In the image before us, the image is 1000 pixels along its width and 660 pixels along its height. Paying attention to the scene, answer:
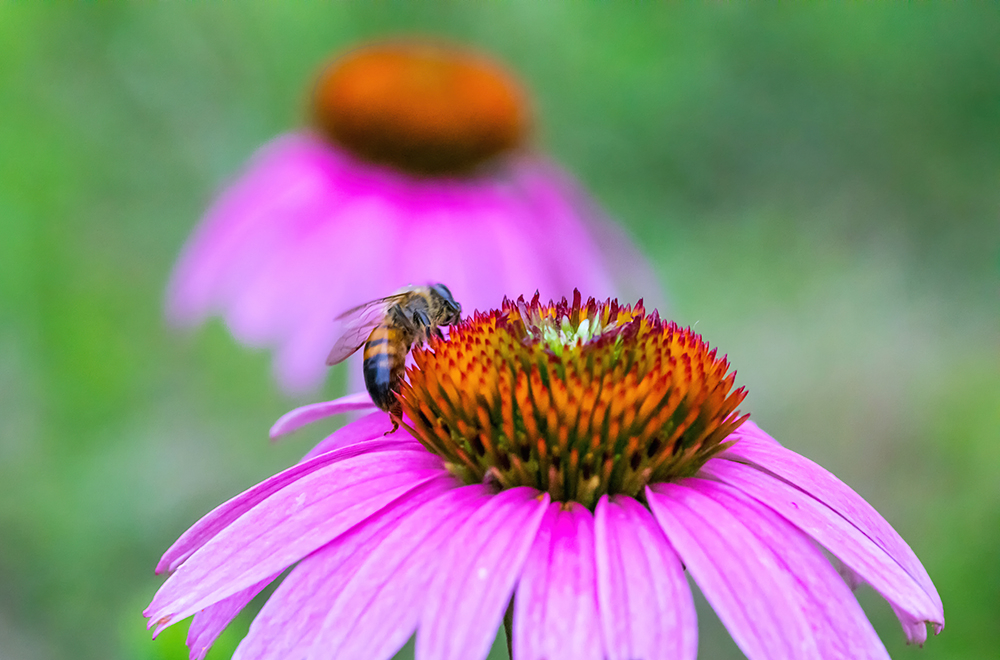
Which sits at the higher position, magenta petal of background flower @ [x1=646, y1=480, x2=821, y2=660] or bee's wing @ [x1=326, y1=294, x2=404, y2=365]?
bee's wing @ [x1=326, y1=294, x2=404, y2=365]

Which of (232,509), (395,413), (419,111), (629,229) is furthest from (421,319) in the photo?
(629,229)

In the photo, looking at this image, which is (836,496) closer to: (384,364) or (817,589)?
(817,589)

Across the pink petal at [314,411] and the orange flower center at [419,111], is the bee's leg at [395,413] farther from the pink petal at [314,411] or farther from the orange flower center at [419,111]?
the orange flower center at [419,111]

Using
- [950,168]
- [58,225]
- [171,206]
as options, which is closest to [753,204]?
[950,168]

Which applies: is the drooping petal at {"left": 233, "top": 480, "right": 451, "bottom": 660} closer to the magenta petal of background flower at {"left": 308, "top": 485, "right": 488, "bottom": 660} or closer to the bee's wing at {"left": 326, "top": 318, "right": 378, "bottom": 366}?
the magenta petal of background flower at {"left": 308, "top": 485, "right": 488, "bottom": 660}

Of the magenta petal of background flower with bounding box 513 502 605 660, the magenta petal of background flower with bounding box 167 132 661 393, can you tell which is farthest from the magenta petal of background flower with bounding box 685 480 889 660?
A: the magenta petal of background flower with bounding box 167 132 661 393

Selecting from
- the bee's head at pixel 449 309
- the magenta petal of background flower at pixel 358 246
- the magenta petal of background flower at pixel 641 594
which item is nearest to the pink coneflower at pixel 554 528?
the magenta petal of background flower at pixel 641 594

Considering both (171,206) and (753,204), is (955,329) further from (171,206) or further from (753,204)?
(171,206)
